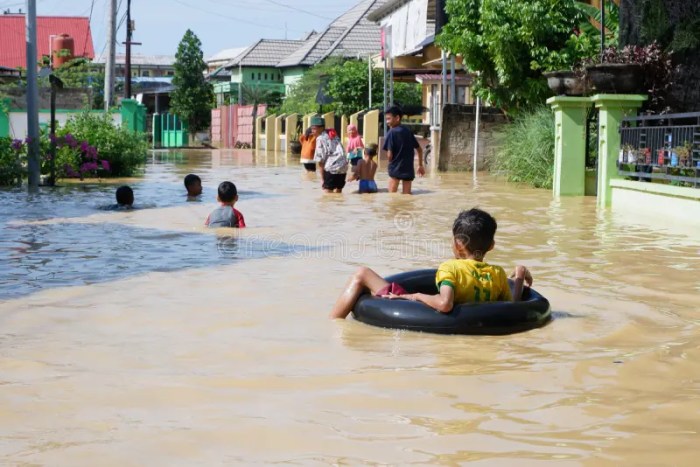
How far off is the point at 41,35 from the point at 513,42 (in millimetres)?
61689

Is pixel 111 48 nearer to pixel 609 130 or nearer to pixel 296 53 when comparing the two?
pixel 609 130

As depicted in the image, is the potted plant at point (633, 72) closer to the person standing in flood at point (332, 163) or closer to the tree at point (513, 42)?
the person standing in flood at point (332, 163)

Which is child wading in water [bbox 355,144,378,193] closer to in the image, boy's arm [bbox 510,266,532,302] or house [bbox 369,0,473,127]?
boy's arm [bbox 510,266,532,302]

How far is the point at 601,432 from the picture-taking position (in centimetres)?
493

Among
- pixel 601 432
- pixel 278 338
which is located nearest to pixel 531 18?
pixel 278 338

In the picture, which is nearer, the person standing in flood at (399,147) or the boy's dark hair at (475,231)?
the boy's dark hair at (475,231)

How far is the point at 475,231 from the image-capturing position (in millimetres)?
7129

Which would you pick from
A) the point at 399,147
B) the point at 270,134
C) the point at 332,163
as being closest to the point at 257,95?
the point at 270,134

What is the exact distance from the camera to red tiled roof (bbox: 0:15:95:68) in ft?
244

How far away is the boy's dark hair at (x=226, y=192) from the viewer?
42.4 feet

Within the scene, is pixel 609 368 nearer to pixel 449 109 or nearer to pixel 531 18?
pixel 531 18

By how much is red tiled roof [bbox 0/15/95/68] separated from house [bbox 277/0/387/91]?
14323 mm

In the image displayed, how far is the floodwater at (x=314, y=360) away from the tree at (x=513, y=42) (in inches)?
487

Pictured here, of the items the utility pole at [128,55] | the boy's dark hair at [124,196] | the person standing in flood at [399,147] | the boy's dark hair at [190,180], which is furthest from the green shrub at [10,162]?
the utility pole at [128,55]
